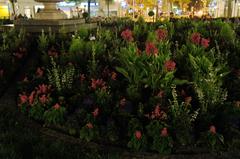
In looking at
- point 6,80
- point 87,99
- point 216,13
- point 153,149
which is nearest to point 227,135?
point 153,149

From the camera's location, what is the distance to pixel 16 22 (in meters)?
10.2

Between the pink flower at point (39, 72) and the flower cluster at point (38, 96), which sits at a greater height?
the pink flower at point (39, 72)

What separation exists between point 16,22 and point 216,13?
1454 inches

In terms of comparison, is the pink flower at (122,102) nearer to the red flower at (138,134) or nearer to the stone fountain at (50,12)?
the red flower at (138,134)

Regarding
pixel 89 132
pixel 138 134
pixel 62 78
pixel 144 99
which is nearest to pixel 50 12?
pixel 62 78

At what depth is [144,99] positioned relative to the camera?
531 cm

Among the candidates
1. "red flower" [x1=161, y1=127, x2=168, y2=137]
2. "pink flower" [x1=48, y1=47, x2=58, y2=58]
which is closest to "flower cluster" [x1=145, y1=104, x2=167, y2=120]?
"red flower" [x1=161, y1=127, x2=168, y2=137]

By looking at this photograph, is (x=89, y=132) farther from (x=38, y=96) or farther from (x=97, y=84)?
(x=38, y=96)

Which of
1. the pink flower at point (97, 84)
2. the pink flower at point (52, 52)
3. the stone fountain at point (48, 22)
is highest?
the stone fountain at point (48, 22)

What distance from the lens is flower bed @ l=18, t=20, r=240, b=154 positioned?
14.8 ft

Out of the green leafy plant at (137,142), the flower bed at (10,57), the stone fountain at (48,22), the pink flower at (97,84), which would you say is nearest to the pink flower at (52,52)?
the flower bed at (10,57)

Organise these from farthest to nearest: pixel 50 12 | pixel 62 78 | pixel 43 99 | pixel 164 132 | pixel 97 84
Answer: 1. pixel 50 12
2. pixel 62 78
3. pixel 97 84
4. pixel 43 99
5. pixel 164 132

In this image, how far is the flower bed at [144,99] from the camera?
4508 millimetres

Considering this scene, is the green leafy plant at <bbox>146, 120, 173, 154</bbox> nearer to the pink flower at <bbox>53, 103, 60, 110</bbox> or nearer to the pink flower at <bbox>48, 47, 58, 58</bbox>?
the pink flower at <bbox>53, 103, 60, 110</bbox>
